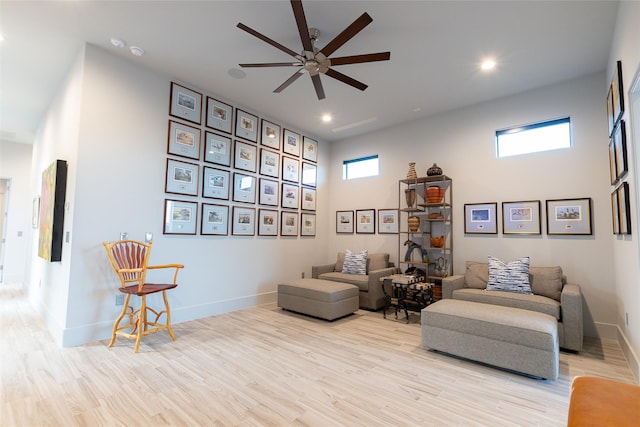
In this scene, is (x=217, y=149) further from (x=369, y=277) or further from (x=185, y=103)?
(x=369, y=277)

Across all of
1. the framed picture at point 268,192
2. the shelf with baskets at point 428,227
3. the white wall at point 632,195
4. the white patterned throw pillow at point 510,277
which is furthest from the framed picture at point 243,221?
the white wall at point 632,195

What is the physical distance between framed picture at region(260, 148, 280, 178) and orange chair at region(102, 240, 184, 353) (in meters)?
2.24

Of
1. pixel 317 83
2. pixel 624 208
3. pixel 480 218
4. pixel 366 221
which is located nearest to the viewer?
pixel 624 208

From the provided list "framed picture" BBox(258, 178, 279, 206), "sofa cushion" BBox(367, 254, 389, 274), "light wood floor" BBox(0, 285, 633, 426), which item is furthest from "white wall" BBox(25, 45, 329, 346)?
"sofa cushion" BBox(367, 254, 389, 274)

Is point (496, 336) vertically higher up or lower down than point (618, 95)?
lower down

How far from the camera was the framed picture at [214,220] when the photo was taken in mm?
4273

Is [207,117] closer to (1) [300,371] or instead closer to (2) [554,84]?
(1) [300,371]

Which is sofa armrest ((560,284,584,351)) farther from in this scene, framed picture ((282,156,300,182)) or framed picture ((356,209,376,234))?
framed picture ((282,156,300,182))

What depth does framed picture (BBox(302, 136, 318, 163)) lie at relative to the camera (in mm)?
5922

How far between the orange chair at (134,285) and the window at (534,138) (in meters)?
4.74

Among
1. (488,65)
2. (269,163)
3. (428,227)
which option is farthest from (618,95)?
(269,163)

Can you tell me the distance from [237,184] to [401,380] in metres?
3.50

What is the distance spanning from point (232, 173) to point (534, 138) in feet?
→ 14.4

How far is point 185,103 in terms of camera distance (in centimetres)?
412
